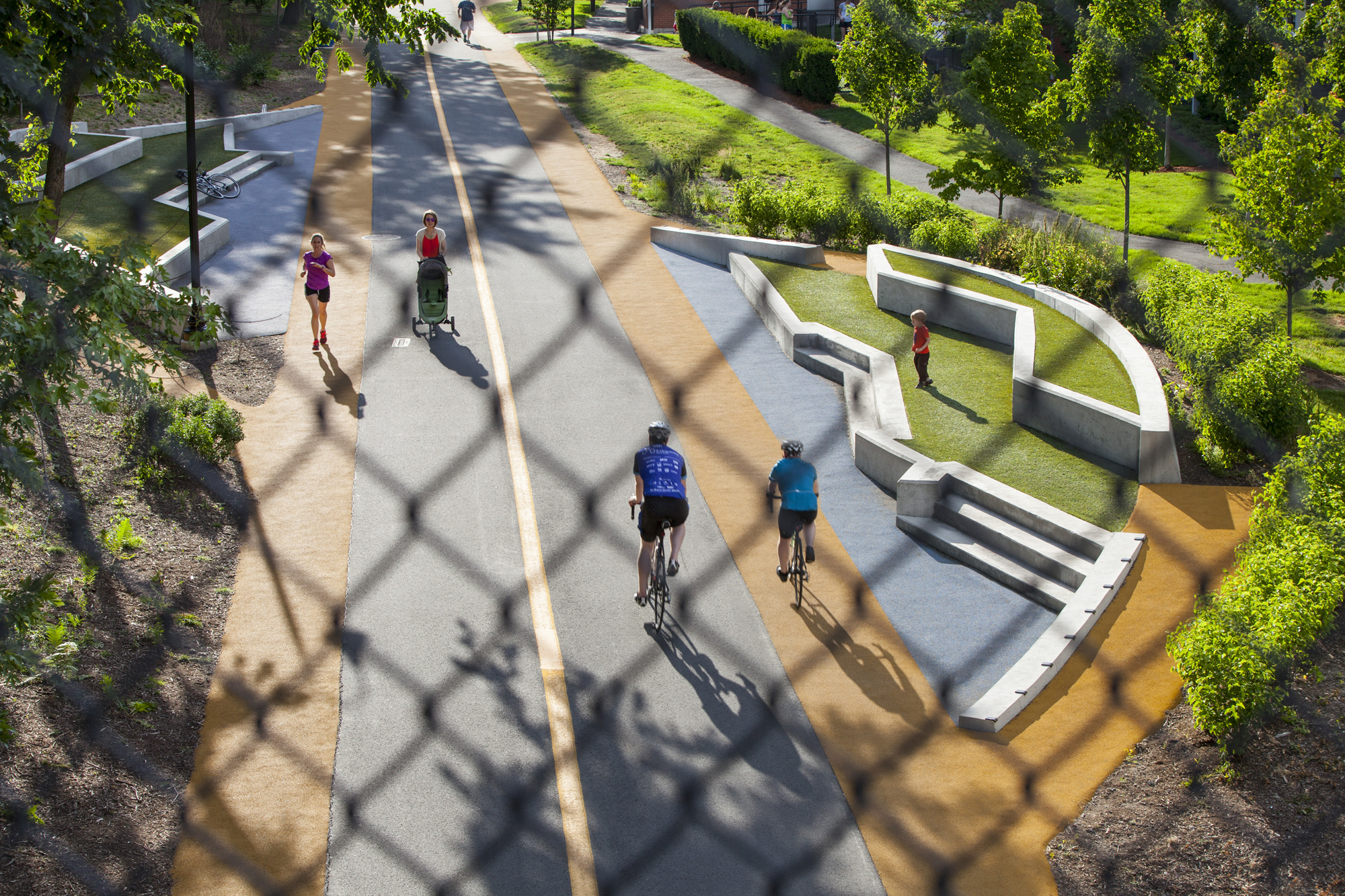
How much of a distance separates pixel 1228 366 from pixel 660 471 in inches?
154

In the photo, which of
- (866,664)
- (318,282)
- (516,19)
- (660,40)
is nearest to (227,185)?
(318,282)

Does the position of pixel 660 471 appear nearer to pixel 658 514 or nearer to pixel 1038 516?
pixel 658 514

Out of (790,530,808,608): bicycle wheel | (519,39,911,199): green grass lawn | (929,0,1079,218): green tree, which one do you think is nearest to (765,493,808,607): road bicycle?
(790,530,808,608): bicycle wheel

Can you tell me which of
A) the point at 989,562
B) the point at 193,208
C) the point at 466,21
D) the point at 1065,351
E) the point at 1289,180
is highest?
the point at 466,21

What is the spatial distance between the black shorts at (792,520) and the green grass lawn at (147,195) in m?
2.85

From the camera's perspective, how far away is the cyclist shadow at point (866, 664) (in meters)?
4.21

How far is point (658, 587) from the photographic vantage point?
15.1 feet

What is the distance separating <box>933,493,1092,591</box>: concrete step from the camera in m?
4.95

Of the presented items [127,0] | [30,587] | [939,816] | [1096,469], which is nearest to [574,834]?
[939,816]

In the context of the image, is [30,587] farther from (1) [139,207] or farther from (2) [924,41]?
(2) [924,41]

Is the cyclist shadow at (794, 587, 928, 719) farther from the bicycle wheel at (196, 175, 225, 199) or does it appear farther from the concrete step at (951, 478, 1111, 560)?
the bicycle wheel at (196, 175, 225, 199)

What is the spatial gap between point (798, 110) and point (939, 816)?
2.64 meters

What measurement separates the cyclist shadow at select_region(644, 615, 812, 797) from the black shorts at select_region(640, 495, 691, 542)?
46 centimetres

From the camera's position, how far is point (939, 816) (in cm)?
357
